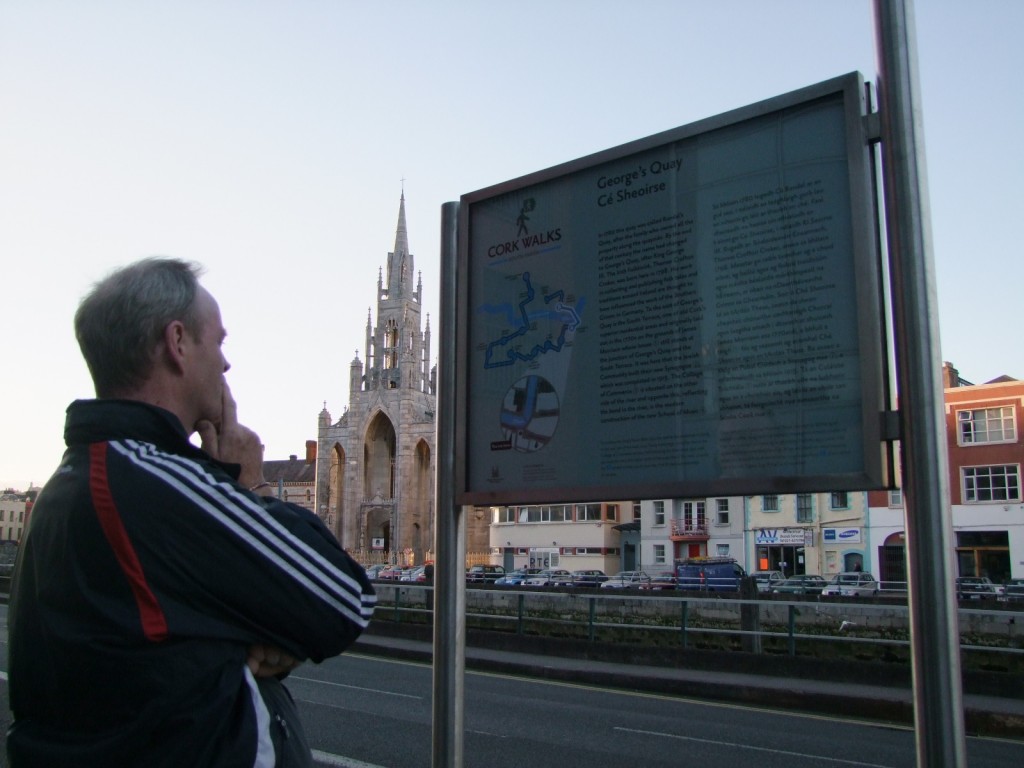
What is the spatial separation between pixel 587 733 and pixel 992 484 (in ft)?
118

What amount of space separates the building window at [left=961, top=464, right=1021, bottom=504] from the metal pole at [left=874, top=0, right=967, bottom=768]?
4230cm

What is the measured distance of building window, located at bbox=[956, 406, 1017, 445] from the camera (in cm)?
3944

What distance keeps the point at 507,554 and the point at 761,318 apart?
66452 mm

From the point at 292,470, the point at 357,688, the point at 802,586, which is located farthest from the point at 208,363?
the point at 292,470

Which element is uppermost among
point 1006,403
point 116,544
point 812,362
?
point 1006,403

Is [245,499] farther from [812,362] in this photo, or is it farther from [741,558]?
[741,558]

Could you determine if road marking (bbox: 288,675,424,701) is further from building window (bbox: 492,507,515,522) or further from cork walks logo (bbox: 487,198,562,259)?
building window (bbox: 492,507,515,522)

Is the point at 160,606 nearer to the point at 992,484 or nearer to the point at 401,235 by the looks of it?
the point at 992,484

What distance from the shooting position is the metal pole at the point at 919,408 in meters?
1.93

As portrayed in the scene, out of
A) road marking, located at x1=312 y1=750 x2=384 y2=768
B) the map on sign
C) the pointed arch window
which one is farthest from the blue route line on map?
the pointed arch window

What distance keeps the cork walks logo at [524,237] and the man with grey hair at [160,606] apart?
131 cm

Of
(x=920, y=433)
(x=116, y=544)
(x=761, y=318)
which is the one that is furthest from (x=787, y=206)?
(x=116, y=544)

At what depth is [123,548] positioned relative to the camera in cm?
176

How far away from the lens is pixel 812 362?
7.22 ft
